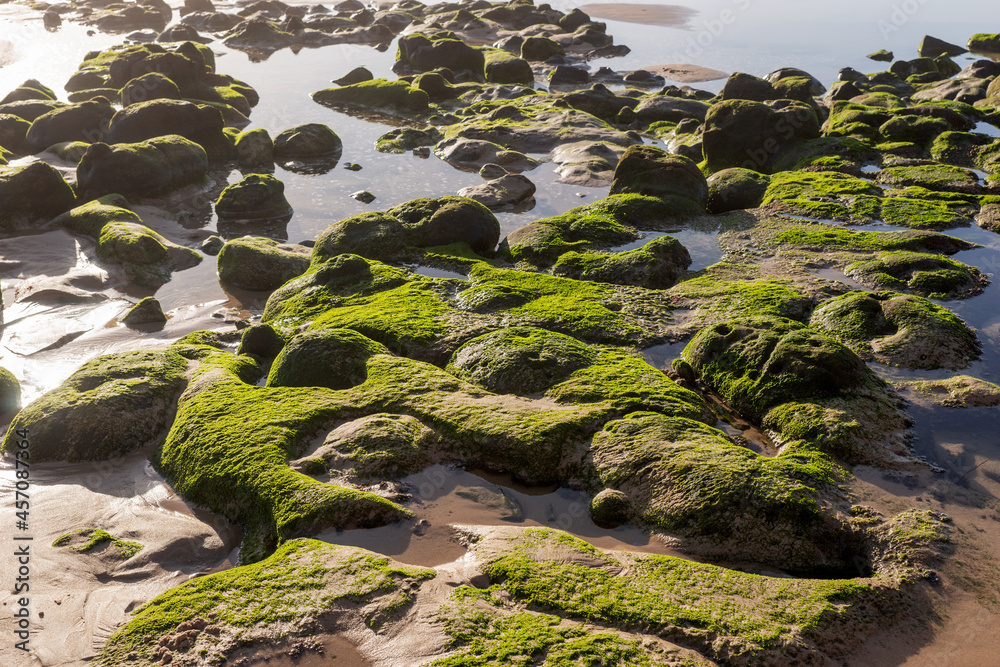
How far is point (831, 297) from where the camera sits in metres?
13.0

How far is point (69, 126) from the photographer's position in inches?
989

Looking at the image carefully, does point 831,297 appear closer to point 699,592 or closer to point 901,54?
point 699,592

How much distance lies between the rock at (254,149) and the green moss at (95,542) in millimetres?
19528

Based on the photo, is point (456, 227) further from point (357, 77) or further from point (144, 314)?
point (357, 77)

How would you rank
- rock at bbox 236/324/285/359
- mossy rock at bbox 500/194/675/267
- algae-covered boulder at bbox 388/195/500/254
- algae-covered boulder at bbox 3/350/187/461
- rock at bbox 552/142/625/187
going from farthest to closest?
1. rock at bbox 552/142/625/187
2. algae-covered boulder at bbox 388/195/500/254
3. mossy rock at bbox 500/194/675/267
4. rock at bbox 236/324/285/359
5. algae-covered boulder at bbox 3/350/187/461

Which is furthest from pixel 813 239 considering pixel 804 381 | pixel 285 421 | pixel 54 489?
pixel 54 489

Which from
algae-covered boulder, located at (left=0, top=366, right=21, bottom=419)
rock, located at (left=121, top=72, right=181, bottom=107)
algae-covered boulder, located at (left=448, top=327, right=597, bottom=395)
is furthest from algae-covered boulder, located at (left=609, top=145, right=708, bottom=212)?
rock, located at (left=121, top=72, right=181, bottom=107)

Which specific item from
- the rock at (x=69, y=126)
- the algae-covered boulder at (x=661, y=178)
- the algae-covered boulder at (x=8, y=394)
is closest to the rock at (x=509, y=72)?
the algae-covered boulder at (x=661, y=178)

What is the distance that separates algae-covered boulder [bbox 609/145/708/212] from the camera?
1870cm

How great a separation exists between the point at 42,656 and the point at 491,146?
22.0 metres

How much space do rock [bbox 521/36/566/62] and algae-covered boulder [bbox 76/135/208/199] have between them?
89.1 feet

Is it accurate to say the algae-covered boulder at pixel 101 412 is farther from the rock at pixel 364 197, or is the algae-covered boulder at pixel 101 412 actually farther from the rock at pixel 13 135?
the rock at pixel 13 135

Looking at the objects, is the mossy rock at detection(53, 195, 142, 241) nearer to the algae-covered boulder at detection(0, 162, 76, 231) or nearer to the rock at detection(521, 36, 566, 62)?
the algae-covered boulder at detection(0, 162, 76, 231)

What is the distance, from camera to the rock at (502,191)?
20312 mm
